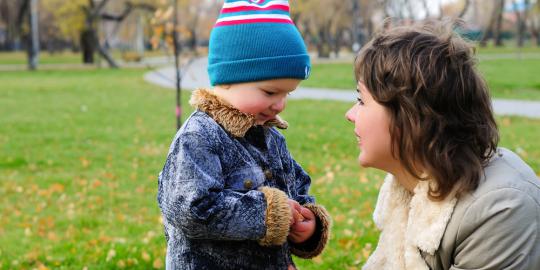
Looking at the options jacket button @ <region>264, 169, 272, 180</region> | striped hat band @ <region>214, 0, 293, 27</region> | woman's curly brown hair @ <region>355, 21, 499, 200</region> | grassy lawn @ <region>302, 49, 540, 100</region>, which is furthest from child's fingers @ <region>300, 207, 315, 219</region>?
grassy lawn @ <region>302, 49, 540, 100</region>

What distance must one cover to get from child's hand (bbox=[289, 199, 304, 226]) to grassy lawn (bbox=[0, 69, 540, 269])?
6.91 feet

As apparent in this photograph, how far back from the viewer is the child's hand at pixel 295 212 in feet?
7.75

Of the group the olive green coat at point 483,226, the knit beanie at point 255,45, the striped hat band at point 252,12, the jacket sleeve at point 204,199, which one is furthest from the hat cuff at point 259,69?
the olive green coat at point 483,226

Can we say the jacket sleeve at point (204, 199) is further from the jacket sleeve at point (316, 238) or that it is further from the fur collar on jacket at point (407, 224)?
the fur collar on jacket at point (407, 224)

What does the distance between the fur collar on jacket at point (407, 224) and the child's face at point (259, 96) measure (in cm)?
53

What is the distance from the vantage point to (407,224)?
93.9 inches

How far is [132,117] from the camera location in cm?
1391

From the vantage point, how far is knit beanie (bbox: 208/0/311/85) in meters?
2.34

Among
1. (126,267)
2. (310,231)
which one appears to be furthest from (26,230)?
(310,231)

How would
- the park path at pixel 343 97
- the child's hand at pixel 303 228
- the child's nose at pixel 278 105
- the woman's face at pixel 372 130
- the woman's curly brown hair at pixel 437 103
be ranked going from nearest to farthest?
the woman's curly brown hair at pixel 437 103 < the woman's face at pixel 372 130 < the child's nose at pixel 278 105 < the child's hand at pixel 303 228 < the park path at pixel 343 97

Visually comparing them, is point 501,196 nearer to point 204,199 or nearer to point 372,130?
point 372,130

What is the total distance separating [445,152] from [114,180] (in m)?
6.04

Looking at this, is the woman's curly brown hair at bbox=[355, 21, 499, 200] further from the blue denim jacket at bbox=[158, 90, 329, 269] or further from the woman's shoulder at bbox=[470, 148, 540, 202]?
the blue denim jacket at bbox=[158, 90, 329, 269]

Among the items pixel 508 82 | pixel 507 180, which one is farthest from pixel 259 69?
pixel 508 82
